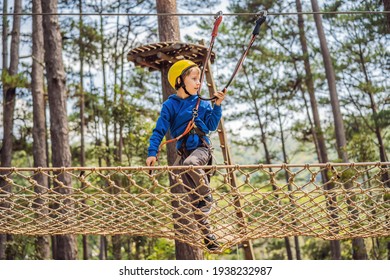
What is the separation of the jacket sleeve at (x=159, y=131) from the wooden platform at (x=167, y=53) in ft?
2.64

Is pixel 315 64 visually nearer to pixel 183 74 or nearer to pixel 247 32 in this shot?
pixel 247 32

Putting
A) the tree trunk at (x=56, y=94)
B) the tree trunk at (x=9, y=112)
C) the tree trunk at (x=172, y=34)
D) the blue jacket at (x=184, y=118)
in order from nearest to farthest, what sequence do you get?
1. the blue jacket at (x=184, y=118)
2. the tree trunk at (x=172, y=34)
3. the tree trunk at (x=56, y=94)
4. the tree trunk at (x=9, y=112)

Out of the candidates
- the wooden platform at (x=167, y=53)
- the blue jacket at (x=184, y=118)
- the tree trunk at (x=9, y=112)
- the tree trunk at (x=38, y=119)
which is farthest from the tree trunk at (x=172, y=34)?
the tree trunk at (x=9, y=112)

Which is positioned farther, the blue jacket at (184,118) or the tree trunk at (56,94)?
the tree trunk at (56,94)

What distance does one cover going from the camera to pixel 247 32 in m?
10.3

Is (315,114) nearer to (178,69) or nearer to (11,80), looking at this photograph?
(11,80)

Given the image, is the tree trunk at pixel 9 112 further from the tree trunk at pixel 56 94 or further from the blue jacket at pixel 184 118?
the blue jacket at pixel 184 118

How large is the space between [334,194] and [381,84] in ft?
25.9

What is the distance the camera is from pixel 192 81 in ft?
7.94

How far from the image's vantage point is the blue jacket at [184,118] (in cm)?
235

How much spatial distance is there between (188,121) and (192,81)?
20cm

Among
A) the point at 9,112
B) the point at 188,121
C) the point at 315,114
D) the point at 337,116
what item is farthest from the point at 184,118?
the point at 315,114
